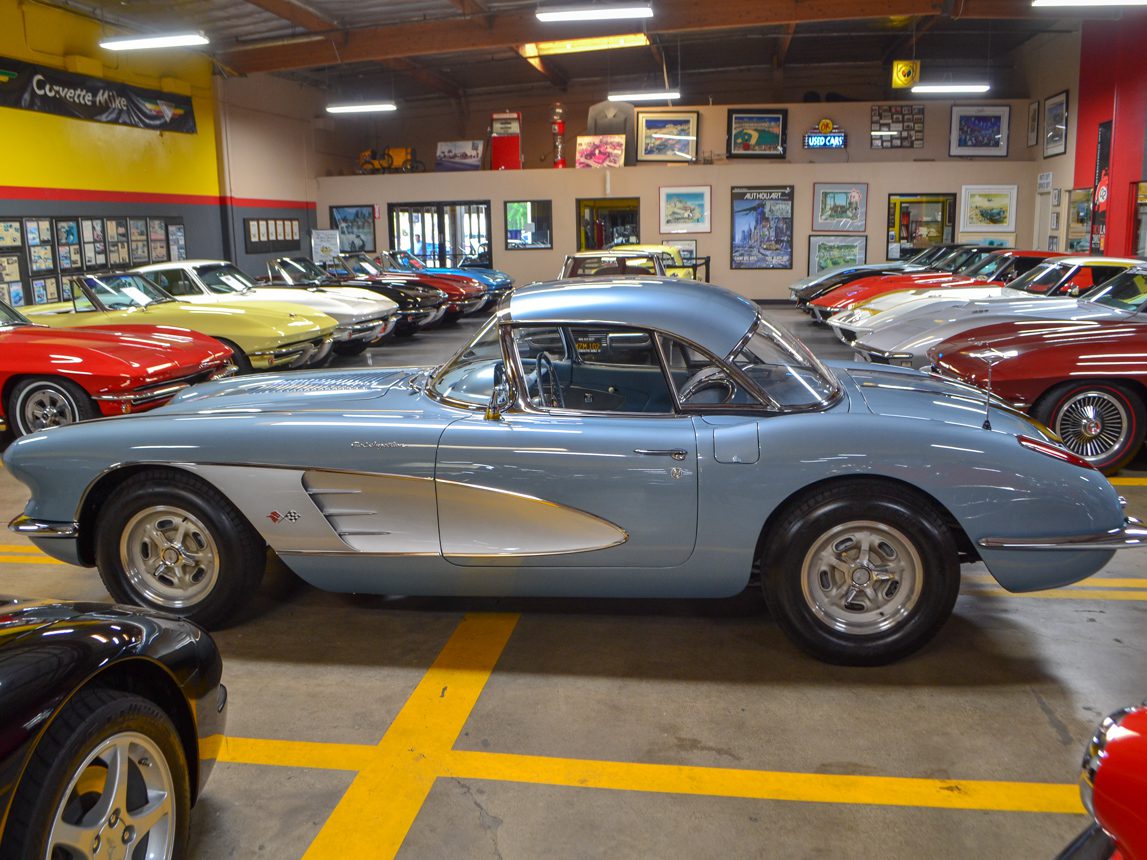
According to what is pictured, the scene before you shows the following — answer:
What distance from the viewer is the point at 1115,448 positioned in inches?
271

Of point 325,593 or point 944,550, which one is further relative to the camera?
point 325,593

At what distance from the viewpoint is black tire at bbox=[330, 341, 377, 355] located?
13.3 metres

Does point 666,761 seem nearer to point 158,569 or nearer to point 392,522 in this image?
point 392,522

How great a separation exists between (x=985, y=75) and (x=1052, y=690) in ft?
82.0

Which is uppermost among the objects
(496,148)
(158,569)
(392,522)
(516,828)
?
(496,148)


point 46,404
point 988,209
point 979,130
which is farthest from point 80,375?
point 979,130

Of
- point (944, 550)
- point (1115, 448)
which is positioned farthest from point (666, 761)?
point (1115, 448)

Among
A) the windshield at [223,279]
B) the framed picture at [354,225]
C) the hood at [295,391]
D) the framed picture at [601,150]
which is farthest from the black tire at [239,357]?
the framed picture at [354,225]

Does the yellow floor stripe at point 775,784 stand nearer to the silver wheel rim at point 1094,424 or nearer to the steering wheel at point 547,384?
the steering wheel at point 547,384

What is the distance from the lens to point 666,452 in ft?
12.3

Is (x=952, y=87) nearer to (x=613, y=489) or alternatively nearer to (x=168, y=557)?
(x=613, y=489)

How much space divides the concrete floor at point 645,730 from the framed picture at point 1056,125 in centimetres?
1930

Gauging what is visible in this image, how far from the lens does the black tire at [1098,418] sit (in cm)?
671

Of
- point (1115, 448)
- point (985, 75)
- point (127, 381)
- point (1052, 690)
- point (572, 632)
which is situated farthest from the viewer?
point (985, 75)
